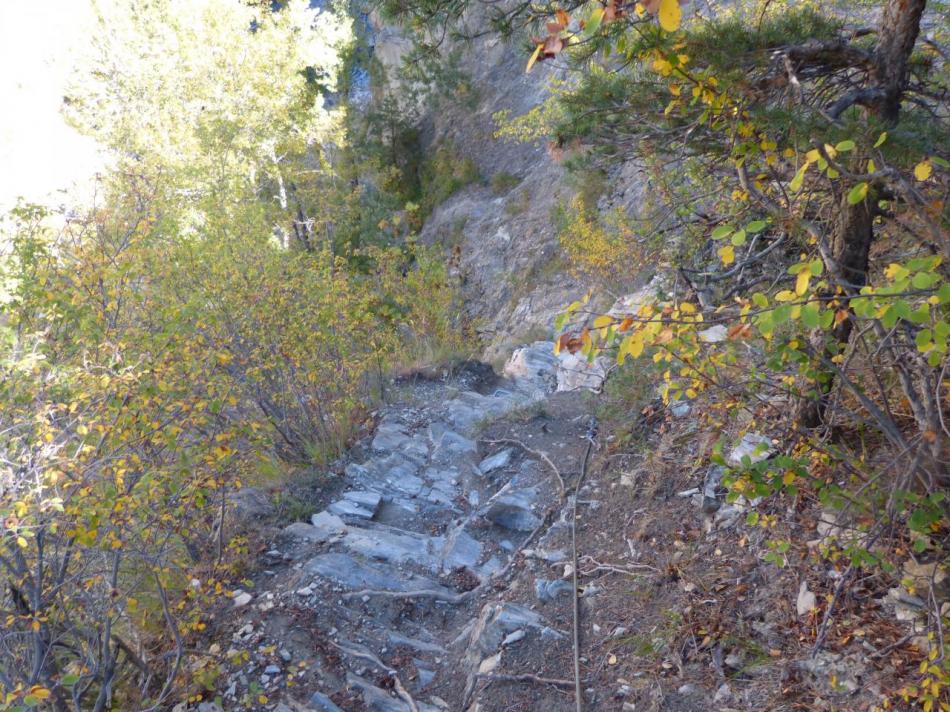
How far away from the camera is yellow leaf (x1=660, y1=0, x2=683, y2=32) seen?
135 centimetres

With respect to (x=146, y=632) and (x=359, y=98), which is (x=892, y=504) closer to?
(x=146, y=632)

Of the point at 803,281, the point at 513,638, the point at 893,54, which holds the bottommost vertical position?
the point at 513,638

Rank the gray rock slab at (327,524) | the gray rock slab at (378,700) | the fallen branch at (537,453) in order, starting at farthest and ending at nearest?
the fallen branch at (537,453) < the gray rock slab at (327,524) < the gray rock slab at (378,700)

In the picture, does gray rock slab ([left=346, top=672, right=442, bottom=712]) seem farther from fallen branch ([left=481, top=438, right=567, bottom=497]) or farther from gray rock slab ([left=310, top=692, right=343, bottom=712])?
fallen branch ([left=481, top=438, right=567, bottom=497])

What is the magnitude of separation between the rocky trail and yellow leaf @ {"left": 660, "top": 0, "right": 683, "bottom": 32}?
338cm

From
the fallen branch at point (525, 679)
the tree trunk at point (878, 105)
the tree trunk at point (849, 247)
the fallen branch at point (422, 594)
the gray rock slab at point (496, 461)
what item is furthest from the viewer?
the gray rock slab at point (496, 461)

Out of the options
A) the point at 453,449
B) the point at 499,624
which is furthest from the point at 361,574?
the point at 453,449

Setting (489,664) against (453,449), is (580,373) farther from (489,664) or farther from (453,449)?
(489,664)

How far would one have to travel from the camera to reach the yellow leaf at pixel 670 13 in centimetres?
135

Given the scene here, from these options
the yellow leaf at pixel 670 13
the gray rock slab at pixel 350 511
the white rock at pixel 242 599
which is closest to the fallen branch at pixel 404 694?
the white rock at pixel 242 599

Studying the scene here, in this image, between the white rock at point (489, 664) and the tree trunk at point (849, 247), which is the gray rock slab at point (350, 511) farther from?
the tree trunk at point (849, 247)

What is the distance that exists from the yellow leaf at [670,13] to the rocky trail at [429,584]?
133 inches

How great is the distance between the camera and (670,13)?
1367mm

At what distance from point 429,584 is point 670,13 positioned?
15.2ft
